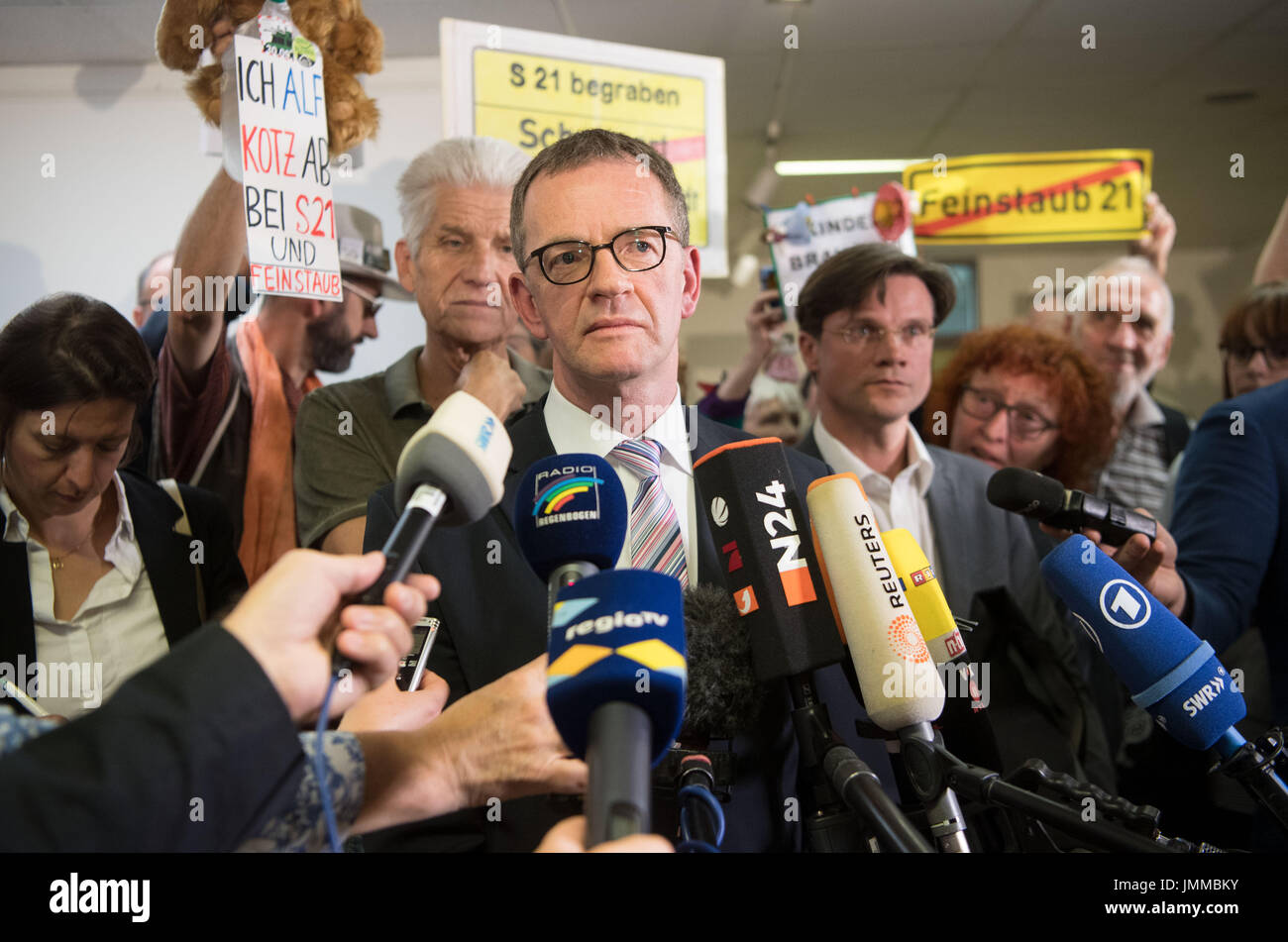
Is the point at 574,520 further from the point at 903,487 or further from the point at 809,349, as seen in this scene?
the point at 809,349

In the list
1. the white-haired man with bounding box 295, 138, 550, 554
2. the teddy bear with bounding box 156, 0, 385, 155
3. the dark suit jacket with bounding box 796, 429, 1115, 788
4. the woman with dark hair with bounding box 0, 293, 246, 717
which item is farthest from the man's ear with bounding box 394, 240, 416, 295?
the dark suit jacket with bounding box 796, 429, 1115, 788

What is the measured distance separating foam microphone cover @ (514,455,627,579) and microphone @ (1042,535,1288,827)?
19.0 inches

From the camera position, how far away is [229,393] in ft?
5.80

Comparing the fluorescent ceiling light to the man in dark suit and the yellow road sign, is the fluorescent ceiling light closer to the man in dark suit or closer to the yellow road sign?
the yellow road sign

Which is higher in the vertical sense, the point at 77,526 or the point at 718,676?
the point at 77,526

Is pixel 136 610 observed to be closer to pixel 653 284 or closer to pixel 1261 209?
pixel 653 284

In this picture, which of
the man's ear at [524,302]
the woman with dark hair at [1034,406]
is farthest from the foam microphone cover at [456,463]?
the woman with dark hair at [1034,406]

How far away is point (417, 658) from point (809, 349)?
1382mm

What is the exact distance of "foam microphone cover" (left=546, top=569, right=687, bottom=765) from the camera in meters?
0.63

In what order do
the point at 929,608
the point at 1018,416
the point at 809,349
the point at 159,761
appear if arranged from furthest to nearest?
the point at 1018,416 < the point at 809,349 < the point at 929,608 < the point at 159,761

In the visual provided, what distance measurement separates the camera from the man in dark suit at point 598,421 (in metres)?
1.09

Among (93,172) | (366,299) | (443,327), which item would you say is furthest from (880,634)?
(93,172)
